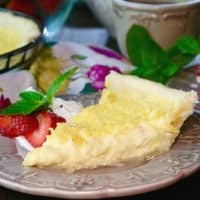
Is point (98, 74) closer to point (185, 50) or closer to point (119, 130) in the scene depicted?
point (185, 50)

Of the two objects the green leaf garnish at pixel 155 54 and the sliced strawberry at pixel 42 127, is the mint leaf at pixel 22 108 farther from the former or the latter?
the green leaf garnish at pixel 155 54

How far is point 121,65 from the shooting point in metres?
0.82

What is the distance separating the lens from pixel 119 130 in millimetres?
555

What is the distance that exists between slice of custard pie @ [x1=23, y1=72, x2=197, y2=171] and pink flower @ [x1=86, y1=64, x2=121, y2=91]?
A: 140 mm

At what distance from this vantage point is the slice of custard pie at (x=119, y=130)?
0.54 meters

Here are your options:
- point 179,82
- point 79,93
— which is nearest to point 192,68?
point 179,82

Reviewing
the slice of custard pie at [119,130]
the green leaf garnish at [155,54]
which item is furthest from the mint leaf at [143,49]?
the slice of custard pie at [119,130]

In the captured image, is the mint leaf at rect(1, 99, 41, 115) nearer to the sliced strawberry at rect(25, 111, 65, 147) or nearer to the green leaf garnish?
the sliced strawberry at rect(25, 111, 65, 147)

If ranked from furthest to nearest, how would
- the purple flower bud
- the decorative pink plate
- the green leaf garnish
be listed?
the purple flower bud → the green leaf garnish → the decorative pink plate

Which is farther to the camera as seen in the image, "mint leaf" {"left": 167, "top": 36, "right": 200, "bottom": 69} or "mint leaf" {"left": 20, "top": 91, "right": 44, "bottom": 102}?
"mint leaf" {"left": 167, "top": 36, "right": 200, "bottom": 69}

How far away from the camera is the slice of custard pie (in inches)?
21.2

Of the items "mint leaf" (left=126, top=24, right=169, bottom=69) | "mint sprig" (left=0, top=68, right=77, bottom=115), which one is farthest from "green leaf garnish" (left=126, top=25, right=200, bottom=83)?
"mint sprig" (left=0, top=68, right=77, bottom=115)

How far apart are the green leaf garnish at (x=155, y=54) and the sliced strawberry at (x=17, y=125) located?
0.16m

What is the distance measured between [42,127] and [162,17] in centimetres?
28
